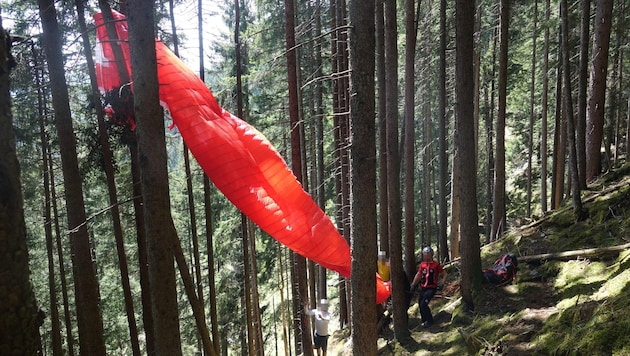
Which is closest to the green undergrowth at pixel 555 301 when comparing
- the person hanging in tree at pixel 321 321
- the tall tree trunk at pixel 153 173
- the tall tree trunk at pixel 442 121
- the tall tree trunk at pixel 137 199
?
the person hanging in tree at pixel 321 321

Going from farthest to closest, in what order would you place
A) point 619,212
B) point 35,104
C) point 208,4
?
point 35,104 < point 208,4 < point 619,212

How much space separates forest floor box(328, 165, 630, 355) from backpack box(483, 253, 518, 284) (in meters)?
0.15

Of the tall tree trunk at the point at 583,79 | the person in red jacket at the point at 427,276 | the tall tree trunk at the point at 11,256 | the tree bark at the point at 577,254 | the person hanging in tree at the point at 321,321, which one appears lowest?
the person hanging in tree at the point at 321,321

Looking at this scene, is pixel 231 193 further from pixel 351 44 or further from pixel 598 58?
pixel 598 58

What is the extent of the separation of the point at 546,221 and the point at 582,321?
237 inches

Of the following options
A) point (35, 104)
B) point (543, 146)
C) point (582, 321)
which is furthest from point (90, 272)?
point (543, 146)

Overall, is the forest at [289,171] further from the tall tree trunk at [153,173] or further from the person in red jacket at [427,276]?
the person in red jacket at [427,276]

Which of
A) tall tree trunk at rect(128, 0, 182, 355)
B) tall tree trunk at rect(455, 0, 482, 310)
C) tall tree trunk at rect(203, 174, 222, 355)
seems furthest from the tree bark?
tall tree trunk at rect(203, 174, 222, 355)

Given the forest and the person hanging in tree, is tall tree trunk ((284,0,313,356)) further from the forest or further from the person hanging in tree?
the person hanging in tree

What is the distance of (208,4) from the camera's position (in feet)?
32.0

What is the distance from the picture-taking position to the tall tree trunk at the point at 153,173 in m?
4.94

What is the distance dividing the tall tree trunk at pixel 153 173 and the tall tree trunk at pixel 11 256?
239cm

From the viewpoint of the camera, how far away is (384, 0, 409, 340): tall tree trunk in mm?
8945

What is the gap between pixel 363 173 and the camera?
564 cm
